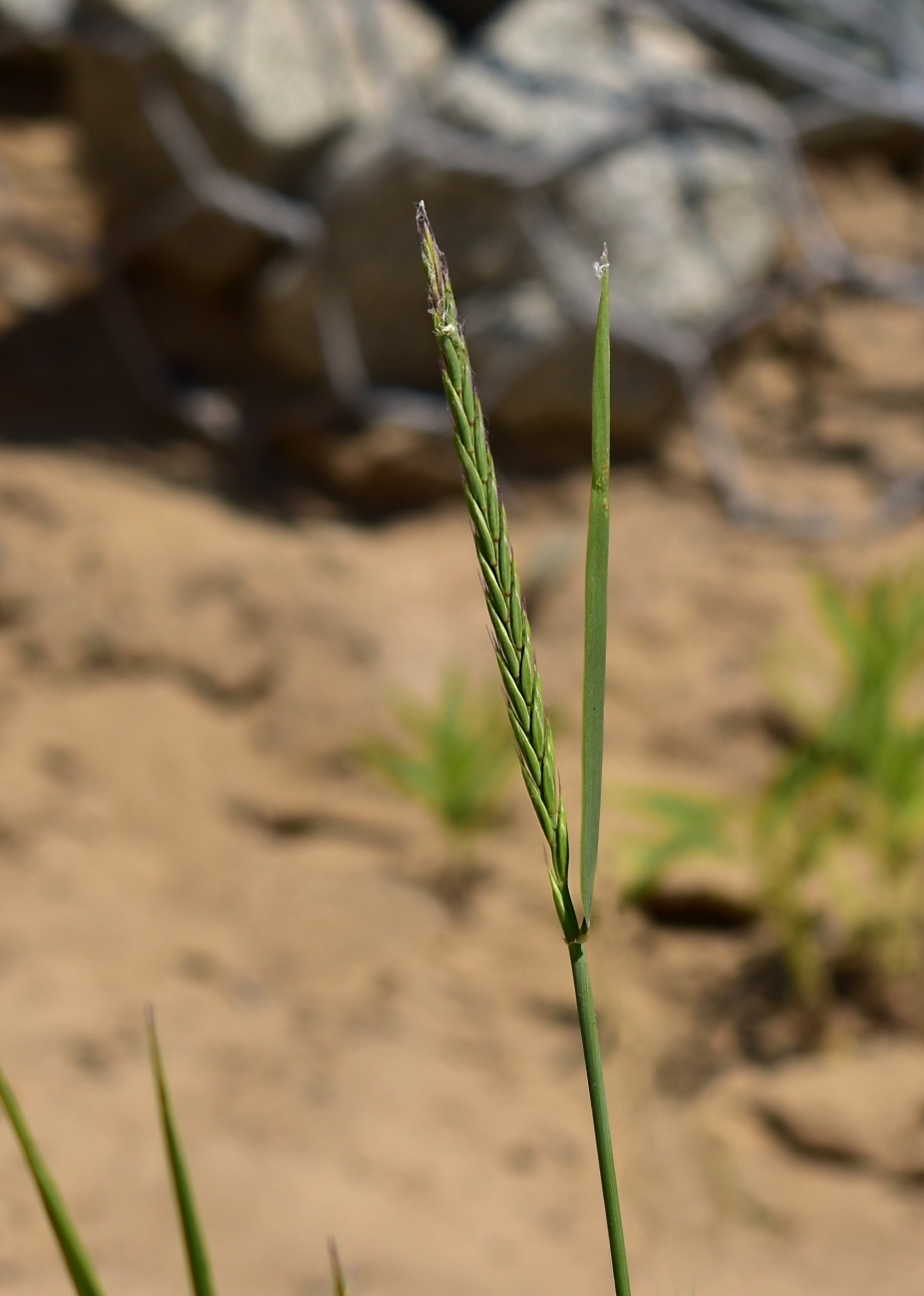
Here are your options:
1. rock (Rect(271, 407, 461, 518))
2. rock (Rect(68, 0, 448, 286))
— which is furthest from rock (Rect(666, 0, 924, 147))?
rock (Rect(271, 407, 461, 518))

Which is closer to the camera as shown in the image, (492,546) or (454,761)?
(492,546)

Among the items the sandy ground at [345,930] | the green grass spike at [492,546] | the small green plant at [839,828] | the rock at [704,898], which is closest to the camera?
the green grass spike at [492,546]

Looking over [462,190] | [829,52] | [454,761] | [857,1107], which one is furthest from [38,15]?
[857,1107]

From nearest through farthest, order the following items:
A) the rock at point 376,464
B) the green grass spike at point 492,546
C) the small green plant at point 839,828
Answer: the green grass spike at point 492,546
the small green plant at point 839,828
the rock at point 376,464

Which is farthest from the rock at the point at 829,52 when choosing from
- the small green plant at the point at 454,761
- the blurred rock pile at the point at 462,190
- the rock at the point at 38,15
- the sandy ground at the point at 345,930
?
the small green plant at the point at 454,761

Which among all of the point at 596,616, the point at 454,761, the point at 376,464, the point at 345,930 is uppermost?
the point at 376,464

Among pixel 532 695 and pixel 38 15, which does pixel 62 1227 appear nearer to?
pixel 532 695

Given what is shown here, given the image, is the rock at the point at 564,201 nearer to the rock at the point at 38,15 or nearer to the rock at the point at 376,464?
the rock at the point at 376,464
